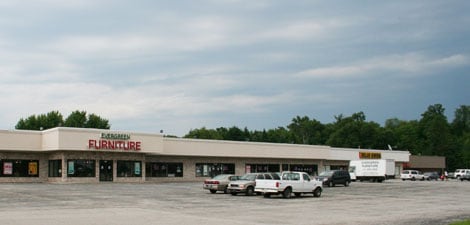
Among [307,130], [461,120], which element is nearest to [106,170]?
[307,130]

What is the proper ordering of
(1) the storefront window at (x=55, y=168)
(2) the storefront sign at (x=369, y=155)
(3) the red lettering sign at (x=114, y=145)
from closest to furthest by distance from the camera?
(3) the red lettering sign at (x=114, y=145)
(1) the storefront window at (x=55, y=168)
(2) the storefront sign at (x=369, y=155)

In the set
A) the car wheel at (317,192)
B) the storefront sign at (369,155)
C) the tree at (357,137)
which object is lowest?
the car wheel at (317,192)

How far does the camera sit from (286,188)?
35.3 metres

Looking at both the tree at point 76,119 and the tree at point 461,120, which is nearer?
the tree at point 76,119

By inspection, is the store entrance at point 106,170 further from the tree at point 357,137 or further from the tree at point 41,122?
the tree at point 357,137

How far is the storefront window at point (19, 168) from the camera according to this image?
53.3 meters

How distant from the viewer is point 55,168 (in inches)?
2156

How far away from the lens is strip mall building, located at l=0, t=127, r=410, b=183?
5316cm

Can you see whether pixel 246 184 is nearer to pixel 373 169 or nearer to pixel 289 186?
pixel 289 186

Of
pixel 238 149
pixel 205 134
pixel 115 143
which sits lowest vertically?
pixel 238 149

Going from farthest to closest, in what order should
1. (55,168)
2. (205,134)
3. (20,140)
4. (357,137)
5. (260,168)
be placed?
(205,134), (357,137), (260,168), (55,168), (20,140)

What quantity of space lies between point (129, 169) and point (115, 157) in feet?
6.91

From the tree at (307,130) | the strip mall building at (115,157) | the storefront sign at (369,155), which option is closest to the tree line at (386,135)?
the tree at (307,130)

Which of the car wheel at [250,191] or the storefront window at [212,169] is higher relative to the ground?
the storefront window at [212,169]
